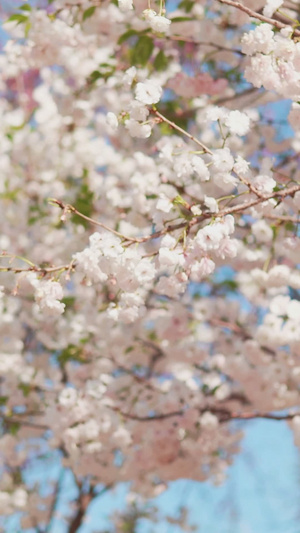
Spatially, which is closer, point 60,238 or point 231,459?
point 231,459

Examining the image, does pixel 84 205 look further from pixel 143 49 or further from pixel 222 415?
pixel 222 415

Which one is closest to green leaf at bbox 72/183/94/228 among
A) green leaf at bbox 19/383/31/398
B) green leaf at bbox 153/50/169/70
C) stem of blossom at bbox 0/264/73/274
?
green leaf at bbox 153/50/169/70

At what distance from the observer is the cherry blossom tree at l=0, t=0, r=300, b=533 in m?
2.20

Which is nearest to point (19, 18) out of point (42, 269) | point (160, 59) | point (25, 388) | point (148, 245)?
point (160, 59)

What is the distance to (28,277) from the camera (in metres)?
2.18

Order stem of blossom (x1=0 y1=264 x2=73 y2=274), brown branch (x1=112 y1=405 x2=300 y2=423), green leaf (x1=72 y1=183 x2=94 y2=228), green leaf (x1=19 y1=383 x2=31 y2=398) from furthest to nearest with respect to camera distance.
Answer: green leaf (x1=19 y1=383 x2=31 y2=398), green leaf (x1=72 y1=183 x2=94 y2=228), brown branch (x1=112 y1=405 x2=300 y2=423), stem of blossom (x1=0 y1=264 x2=73 y2=274)

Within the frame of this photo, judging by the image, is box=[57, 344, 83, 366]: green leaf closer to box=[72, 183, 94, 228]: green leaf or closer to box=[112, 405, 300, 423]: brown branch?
box=[112, 405, 300, 423]: brown branch

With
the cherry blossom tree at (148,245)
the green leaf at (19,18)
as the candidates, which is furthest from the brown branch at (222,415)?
the green leaf at (19,18)

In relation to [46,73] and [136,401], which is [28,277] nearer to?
[136,401]

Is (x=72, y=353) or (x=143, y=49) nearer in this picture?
(x=143, y=49)

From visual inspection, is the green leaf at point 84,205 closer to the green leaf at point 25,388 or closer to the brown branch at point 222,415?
the brown branch at point 222,415

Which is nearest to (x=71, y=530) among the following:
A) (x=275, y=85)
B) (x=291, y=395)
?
(x=291, y=395)

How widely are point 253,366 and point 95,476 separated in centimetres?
139

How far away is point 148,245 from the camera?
3.90 m
